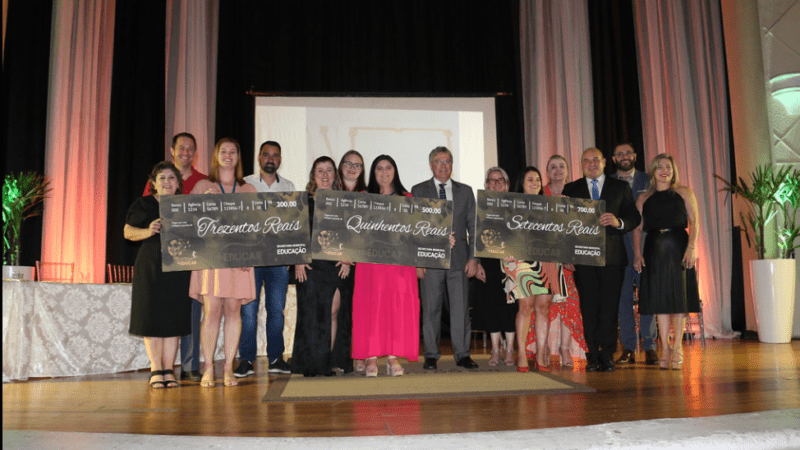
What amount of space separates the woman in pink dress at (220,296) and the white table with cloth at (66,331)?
967 millimetres

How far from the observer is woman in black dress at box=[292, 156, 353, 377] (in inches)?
148

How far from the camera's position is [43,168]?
582cm

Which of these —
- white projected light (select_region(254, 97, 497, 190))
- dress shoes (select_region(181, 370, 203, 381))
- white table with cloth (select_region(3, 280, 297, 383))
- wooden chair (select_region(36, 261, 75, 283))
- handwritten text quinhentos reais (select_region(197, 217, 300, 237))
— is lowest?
dress shoes (select_region(181, 370, 203, 381))

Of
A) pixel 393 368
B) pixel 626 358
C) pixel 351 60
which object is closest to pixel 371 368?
pixel 393 368

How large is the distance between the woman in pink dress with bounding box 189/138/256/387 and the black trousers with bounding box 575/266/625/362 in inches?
84.7

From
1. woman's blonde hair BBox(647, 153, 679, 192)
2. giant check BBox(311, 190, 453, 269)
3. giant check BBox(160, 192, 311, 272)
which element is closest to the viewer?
giant check BBox(160, 192, 311, 272)

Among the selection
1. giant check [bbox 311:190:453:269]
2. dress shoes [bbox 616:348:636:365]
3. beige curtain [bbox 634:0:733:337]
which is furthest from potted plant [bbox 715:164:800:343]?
giant check [bbox 311:190:453:269]

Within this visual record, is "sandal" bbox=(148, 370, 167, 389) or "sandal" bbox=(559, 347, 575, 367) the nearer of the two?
"sandal" bbox=(148, 370, 167, 389)

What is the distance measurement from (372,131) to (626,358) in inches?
156

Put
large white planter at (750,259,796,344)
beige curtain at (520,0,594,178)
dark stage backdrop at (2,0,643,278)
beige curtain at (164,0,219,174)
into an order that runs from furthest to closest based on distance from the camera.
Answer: beige curtain at (520,0,594,178) < beige curtain at (164,0,219,174) < dark stage backdrop at (2,0,643,278) < large white planter at (750,259,796,344)

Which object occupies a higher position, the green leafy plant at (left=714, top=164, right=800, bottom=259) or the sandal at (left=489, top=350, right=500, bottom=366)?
the green leafy plant at (left=714, top=164, right=800, bottom=259)

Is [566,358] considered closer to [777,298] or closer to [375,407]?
[375,407]

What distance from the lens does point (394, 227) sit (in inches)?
146

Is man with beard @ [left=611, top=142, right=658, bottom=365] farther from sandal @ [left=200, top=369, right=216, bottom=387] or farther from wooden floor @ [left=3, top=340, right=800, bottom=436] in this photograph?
sandal @ [left=200, top=369, right=216, bottom=387]
